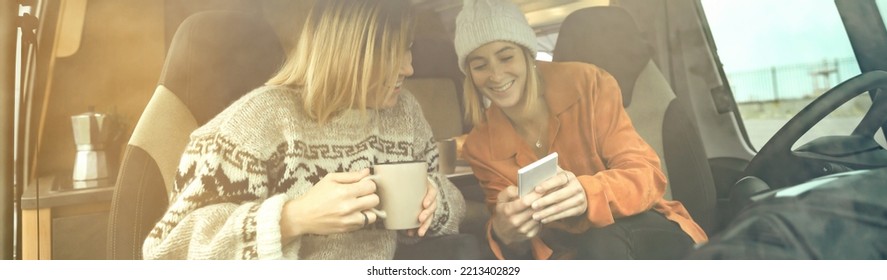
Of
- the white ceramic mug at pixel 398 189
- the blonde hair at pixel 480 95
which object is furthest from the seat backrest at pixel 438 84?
the white ceramic mug at pixel 398 189

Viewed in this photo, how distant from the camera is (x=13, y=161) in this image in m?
1.51

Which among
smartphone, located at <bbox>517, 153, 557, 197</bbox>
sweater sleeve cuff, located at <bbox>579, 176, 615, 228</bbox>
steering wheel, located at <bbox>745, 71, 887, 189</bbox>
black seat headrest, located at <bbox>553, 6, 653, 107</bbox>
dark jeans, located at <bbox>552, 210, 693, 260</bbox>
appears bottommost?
dark jeans, located at <bbox>552, 210, 693, 260</bbox>

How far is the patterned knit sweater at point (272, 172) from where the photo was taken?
4.36 feet

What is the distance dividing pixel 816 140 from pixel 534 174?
672 mm

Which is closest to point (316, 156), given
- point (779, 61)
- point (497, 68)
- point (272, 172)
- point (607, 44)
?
point (272, 172)

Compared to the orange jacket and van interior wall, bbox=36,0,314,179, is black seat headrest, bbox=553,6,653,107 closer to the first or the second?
the orange jacket

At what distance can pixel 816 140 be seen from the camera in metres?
1.43

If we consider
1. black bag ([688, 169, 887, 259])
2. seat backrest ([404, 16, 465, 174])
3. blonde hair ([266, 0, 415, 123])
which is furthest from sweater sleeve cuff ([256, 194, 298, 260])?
black bag ([688, 169, 887, 259])

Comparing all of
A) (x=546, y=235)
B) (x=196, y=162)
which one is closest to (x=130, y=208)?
(x=196, y=162)

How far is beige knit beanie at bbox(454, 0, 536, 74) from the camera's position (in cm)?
140

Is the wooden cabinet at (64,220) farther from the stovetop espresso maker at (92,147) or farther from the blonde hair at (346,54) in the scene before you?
the blonde hair at (346,54)

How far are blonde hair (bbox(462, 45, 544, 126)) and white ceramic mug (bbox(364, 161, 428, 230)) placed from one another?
18 centimetres
